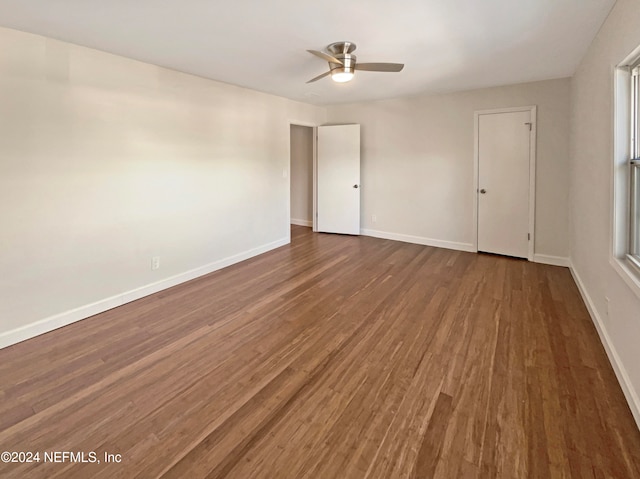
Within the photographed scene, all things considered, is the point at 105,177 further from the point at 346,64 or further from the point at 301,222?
the point at 301,222

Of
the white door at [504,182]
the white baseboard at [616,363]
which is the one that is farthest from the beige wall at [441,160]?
the white baseboard at [616,363]

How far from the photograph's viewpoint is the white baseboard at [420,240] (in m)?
5.11

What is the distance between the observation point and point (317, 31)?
103 inches

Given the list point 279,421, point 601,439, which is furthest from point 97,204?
point 601,439

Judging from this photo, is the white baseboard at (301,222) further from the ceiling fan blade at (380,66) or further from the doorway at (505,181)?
the ceiling fan blade at (380,66)

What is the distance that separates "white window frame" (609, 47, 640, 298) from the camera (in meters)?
2.06

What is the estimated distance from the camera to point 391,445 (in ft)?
5.21

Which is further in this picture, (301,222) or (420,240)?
(301,222)

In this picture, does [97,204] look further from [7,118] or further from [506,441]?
[506,441]

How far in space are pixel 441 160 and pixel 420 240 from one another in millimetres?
1304

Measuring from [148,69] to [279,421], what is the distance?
343cm

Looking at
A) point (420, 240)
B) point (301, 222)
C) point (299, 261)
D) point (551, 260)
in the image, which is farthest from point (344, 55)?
point (301, 222)

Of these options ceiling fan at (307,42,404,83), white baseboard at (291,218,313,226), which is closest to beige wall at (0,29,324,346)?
ceiling fan at (307,42,404,83)

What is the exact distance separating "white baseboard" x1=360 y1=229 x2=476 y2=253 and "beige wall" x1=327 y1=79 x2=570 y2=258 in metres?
0.03
